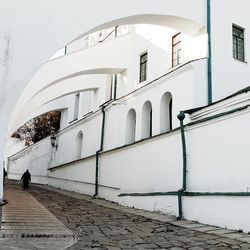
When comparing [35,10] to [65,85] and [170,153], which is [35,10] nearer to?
[170,153]

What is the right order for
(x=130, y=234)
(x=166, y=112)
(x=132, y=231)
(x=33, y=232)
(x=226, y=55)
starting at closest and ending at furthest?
1. (x=33, y=232)
2. (x=130, y=234)
3. (x=132, y=231)
4. (x=226, y=55)
5. (x=166, y=112)

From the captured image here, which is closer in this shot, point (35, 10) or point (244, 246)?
point (244, 246)

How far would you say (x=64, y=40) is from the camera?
9781mm

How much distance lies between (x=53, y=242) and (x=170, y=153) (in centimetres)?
522

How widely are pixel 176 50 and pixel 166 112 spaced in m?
2.30

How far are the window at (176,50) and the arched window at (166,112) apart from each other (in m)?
1.27

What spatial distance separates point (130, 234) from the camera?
804 centimetres

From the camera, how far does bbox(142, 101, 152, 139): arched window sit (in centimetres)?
1467

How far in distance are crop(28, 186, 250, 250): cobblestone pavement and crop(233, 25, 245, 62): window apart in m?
7.04

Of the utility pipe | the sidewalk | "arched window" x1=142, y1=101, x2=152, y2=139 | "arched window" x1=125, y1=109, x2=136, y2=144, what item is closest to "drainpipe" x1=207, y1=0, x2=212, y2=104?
the utility pipe

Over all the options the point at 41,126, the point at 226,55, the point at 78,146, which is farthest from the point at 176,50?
the point at 41,126

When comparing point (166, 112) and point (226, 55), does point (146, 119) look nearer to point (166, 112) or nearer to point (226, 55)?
point (166, 112)

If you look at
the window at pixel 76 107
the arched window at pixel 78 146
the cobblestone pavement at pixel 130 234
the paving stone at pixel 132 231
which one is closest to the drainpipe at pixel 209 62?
the paving stone at pixel 132 231

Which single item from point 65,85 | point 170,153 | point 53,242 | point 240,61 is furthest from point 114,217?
point 65,85
